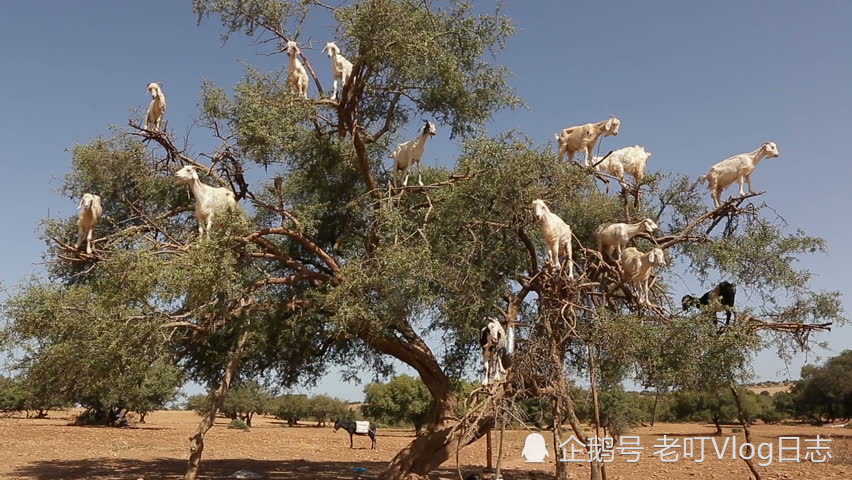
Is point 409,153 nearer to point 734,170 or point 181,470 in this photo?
point 734,170

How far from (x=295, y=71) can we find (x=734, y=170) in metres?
8.23

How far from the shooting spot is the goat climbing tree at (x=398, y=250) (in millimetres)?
9695

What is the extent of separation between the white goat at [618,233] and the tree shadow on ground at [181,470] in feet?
23.6

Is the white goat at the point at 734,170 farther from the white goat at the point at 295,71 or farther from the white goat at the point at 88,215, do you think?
the white goat at the point at 88,215

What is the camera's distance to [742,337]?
9.48 metres

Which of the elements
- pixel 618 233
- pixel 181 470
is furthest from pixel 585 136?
pixel 181 470

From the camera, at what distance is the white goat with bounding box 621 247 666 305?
10269 mm

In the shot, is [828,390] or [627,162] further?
[828,390]

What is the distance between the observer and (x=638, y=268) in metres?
10.4

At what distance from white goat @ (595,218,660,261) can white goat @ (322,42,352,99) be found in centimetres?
544

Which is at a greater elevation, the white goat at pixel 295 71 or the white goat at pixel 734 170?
the white goat at pixel 295 71

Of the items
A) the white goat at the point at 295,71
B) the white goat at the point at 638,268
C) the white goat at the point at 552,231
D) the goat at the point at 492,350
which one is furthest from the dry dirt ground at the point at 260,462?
the white goat at the point at 295,71

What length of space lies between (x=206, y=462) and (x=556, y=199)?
563 inches

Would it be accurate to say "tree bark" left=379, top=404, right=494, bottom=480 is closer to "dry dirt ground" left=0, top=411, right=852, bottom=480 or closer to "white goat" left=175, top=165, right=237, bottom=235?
"dry dirt ground" left=0, top=411, right=852, bottom=480
